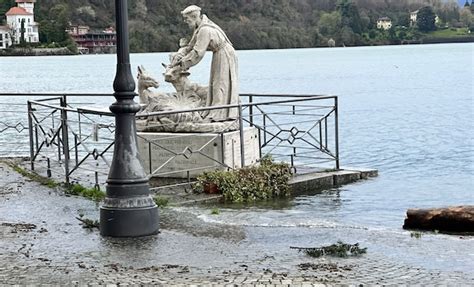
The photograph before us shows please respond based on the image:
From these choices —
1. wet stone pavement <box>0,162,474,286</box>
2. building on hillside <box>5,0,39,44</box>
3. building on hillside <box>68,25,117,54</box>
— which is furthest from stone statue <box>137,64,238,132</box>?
building on hillside <box>5,0,39,44</box>

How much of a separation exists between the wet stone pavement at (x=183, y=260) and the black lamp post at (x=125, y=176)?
196 mm

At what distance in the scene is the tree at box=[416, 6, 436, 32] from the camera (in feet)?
605

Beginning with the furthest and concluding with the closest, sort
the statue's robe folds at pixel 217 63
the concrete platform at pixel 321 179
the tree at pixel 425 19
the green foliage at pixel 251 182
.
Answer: the tree at pixel 425 19, the statue's robe folds at pixel 217 63, the concrete platform at pixel 321 179, the green foliage at pixel 251 182

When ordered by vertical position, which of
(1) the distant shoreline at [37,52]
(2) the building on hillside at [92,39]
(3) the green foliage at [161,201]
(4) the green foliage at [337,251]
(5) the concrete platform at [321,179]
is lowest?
(5) the concrete platform at [321,179]

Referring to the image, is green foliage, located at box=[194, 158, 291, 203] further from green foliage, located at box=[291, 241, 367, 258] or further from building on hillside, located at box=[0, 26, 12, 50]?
building on hillside, located at box=[0, 26, 12, 50]

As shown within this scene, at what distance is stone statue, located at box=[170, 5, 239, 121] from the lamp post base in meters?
5.31

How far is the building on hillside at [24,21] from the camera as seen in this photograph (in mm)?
175038

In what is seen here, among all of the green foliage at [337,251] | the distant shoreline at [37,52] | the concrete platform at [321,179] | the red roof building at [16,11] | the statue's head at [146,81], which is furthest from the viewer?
the distant shoreline at [37,52]

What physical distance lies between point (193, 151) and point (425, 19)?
176 m

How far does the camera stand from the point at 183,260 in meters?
9.42

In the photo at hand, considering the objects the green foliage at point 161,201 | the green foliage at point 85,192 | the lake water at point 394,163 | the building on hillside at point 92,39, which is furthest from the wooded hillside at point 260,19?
the green foliage at point 161,201

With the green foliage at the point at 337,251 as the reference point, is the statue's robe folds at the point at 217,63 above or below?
above

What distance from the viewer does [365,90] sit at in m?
72.8

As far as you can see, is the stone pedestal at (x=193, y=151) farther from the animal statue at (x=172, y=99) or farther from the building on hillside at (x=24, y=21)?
the building on hillside at (x=24, y=21)
